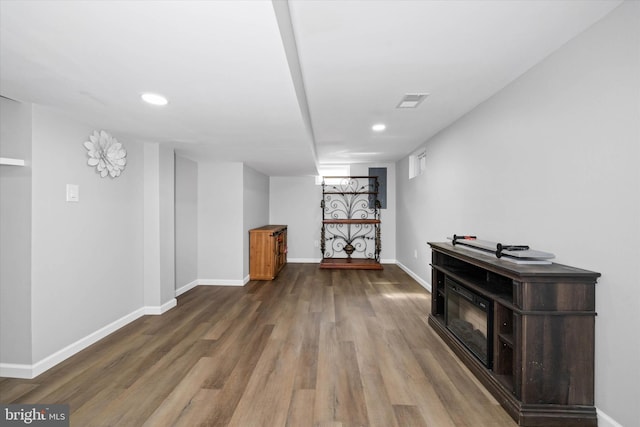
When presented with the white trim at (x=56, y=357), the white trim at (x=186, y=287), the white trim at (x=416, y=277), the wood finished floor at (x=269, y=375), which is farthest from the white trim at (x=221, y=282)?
the white trim at (x=416, y=277)

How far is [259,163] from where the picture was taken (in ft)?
15.8

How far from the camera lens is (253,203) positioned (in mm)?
5477

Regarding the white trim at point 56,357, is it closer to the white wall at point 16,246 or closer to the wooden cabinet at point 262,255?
the white wall at point 16,246

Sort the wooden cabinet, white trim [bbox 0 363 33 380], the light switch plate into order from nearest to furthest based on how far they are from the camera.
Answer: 1. white trim [bbox 0 363 33 380]
2. the light switch plate
3. the wooden cabinet

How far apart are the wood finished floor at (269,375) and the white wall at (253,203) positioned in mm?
1561

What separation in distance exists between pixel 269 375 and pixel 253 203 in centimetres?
374

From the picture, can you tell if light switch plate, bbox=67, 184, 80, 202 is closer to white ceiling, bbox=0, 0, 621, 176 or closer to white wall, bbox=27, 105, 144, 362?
white wall, bbox=27, 105, 144, 362

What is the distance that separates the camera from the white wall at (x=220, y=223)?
15.6 ft

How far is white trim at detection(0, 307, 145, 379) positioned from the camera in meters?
2.14

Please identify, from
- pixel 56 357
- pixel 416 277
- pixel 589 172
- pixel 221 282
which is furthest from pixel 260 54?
pixel 416 277

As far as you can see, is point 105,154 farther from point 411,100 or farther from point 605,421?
point 605,421

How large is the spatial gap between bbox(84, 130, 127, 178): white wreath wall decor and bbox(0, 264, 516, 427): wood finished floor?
1690 mm

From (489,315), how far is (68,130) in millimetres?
3737

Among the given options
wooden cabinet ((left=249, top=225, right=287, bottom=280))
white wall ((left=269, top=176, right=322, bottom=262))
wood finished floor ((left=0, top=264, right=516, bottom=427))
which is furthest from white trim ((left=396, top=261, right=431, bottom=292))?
wooden cabinet ((left=249, top=225, right=287, bottom=280))
